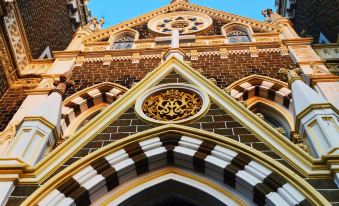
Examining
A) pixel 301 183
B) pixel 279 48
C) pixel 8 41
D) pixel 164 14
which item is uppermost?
pixel 164 14

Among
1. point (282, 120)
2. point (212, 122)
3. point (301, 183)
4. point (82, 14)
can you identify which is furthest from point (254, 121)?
point (82, 14)

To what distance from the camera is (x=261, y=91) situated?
11.7 metres

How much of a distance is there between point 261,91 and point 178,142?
4.74 m

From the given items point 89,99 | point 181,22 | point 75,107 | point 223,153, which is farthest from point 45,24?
point 223,153

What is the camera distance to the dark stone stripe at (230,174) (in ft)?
22.5

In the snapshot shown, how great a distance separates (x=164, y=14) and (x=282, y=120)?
9.12 metres

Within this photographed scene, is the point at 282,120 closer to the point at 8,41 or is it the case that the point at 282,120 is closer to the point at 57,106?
the point at 57,106

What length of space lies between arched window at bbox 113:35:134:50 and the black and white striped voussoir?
12.2 ft

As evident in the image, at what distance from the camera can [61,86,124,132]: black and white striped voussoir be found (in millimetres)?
11071

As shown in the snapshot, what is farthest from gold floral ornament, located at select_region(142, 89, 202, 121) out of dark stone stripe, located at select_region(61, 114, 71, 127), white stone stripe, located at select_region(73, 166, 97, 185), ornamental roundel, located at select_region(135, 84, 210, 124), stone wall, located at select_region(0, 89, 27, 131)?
stone wall, located at select_region(0, 89, 27, 131)

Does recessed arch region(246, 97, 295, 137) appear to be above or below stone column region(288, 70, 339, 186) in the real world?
above

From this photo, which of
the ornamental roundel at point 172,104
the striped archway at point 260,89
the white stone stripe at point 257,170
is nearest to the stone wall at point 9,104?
the ornamental roundel at point 172,104

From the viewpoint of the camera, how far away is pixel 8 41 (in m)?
12.4

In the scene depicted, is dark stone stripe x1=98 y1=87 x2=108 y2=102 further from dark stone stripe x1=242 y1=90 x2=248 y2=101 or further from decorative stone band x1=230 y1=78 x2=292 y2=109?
dark stone stripe x1=242 y1=90 x2=248 y2=101
